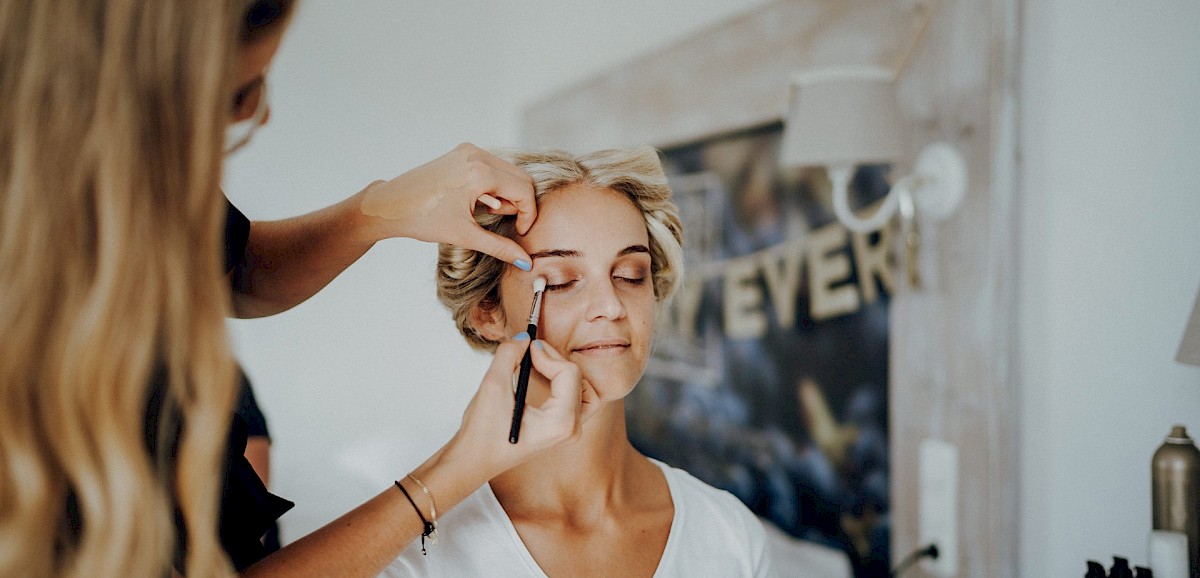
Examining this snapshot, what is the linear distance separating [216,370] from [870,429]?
143 cm

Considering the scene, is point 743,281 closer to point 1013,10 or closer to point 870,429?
point 870,429

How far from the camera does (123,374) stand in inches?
19.4

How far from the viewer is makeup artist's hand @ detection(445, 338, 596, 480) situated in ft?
2.48

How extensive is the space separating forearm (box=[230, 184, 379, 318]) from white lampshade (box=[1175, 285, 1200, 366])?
3.15ft

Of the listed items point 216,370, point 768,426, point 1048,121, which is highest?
point 1048,121

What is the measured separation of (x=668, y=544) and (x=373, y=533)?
0.45 meters

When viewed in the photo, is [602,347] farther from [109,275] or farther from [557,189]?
[109,275]

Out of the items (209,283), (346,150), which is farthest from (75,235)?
(346,150)

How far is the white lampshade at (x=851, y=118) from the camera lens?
4.82 feet

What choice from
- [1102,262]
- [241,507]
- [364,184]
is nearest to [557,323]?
[241,507]

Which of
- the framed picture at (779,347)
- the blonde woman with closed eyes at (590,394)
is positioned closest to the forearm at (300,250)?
the blonde woman with closed eyes at (590,394)

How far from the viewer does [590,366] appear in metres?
0.99

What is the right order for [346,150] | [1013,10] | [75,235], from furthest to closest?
[346,150], [1013,10], [75,235]

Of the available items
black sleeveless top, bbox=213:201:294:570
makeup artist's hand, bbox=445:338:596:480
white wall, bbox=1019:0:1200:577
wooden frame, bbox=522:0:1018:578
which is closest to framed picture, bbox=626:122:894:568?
wooden frame, bbox=522:0:1018:578
